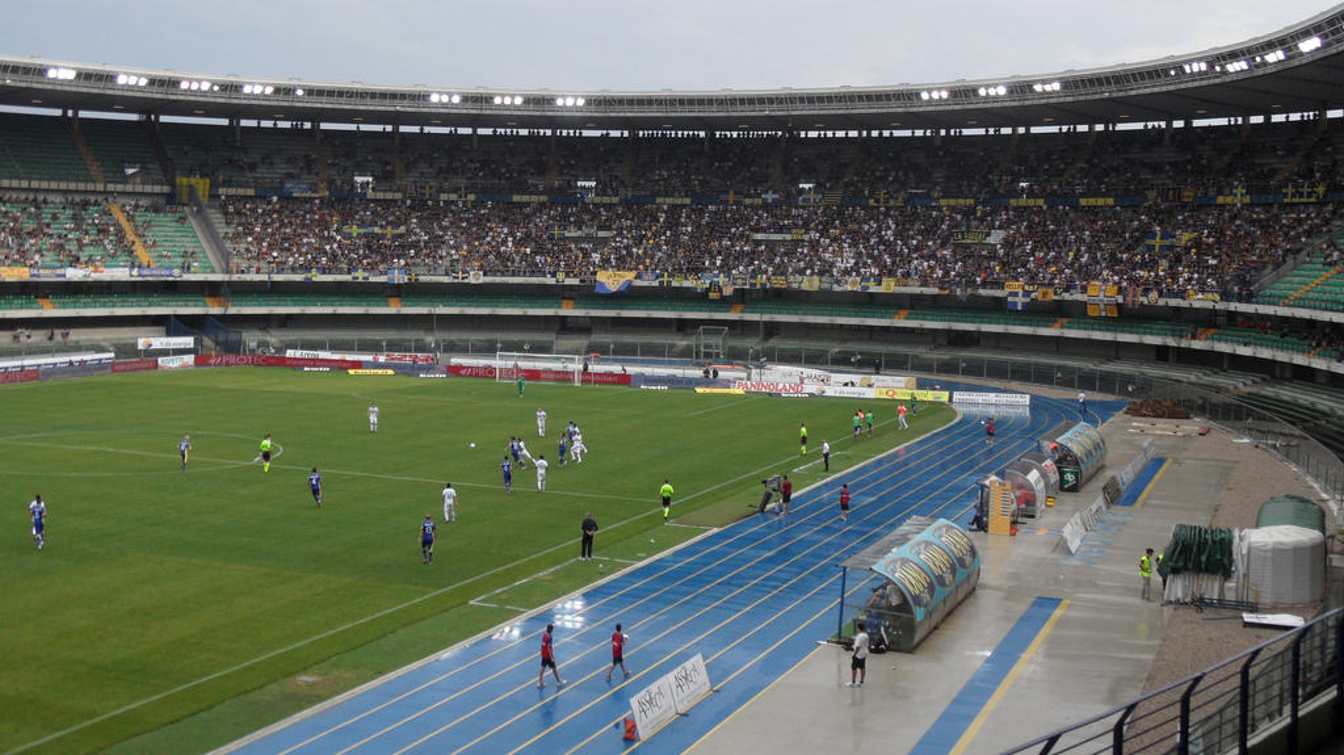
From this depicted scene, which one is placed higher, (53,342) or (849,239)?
(849,239)

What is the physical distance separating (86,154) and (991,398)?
205ft

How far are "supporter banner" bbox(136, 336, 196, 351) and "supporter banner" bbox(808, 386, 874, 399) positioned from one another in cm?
3830

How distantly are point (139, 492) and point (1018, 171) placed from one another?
67.6 m

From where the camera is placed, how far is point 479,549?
106 feet

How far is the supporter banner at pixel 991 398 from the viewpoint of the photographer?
6662 cm

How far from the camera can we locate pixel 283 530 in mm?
33812

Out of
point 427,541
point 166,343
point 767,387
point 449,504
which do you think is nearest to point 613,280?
point 767,387

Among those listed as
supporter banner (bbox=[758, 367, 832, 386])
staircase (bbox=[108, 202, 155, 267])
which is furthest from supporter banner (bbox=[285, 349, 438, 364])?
supporter banner (bbox=[758, 367, 832, 386])

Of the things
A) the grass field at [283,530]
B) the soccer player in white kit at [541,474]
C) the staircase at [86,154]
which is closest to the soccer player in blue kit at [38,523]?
the grass field at [283,530]

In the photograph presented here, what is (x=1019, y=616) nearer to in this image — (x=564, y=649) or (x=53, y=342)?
(x=564, y=649)

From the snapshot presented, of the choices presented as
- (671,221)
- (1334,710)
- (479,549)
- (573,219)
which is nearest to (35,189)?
(573,219)

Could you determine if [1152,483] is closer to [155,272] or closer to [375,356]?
[375,356]

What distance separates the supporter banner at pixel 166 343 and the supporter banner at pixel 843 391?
3830cm

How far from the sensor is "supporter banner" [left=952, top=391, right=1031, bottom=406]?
6662 cm
